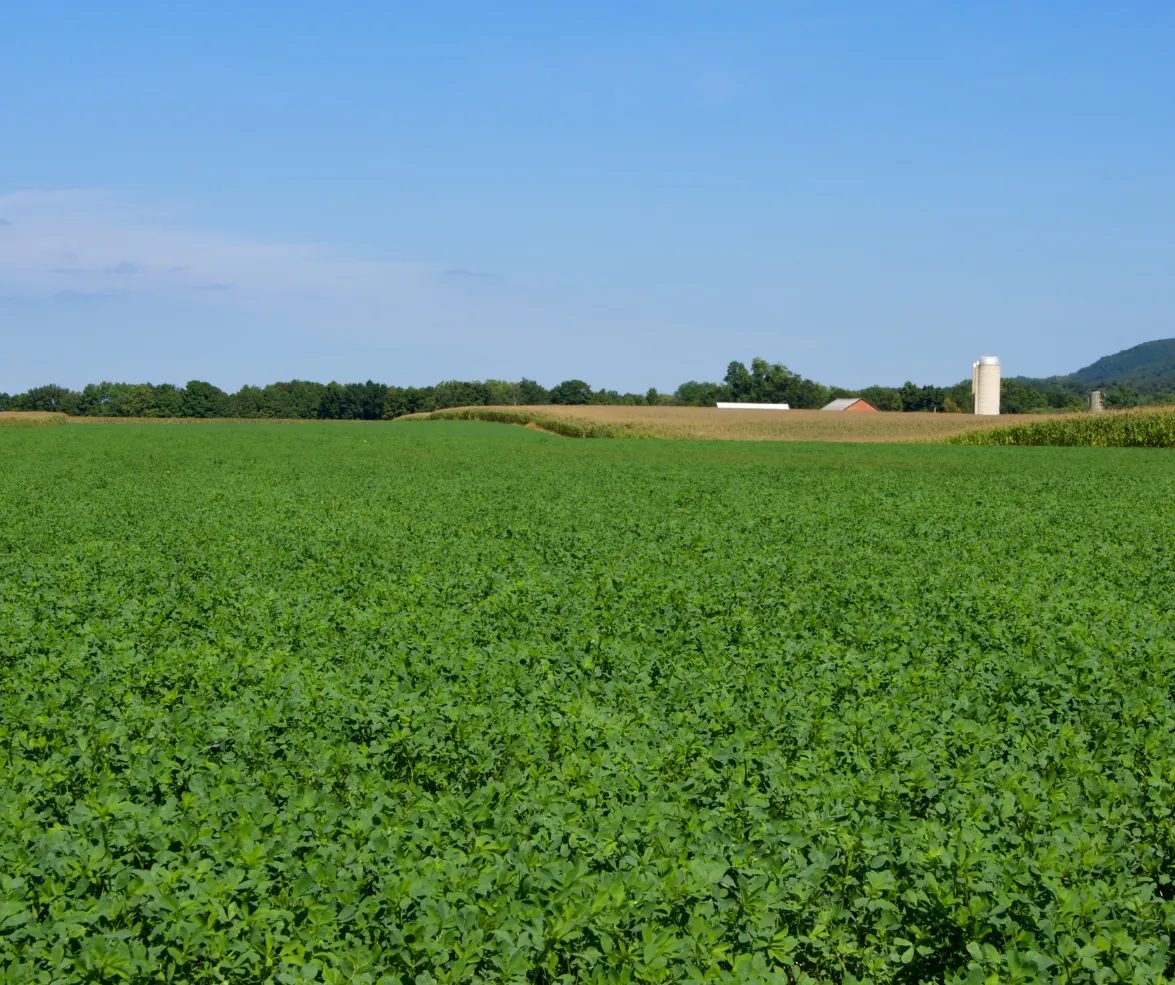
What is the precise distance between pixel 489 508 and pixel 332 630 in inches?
464

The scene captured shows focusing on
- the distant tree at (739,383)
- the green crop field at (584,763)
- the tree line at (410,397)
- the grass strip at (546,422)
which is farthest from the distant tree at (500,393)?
the green crop field at (584,763)

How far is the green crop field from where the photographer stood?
16.6ft

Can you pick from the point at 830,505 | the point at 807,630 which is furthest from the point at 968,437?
the point at 807,630

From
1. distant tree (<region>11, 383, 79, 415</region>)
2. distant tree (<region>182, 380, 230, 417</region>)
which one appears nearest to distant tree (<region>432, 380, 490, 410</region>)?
distant tree (<region>182, 380, 230, 417</region>)

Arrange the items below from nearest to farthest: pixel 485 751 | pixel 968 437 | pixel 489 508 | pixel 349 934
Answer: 1. pixel 349 934
2. pixel 485 751
3. pixel 489 508
4. pixel 968 437

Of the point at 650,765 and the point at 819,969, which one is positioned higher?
the point at 650,765

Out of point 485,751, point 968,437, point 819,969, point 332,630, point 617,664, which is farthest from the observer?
point 968,437

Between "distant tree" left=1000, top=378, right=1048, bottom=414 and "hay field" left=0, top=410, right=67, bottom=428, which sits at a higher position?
"distant tree" left=1000, top=378, right=1048, bottom=414

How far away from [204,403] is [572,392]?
56.1 meters

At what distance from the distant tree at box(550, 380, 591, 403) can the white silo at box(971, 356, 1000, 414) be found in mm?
74005

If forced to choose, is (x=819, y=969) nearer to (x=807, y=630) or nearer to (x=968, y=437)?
(x=807, y=630)

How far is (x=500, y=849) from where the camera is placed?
5.80m

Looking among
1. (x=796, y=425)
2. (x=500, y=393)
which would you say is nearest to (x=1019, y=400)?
(x=500, y=393)

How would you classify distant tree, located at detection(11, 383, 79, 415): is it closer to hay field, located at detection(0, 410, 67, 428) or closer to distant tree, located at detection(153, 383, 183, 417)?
distant tree, located at detection(153, 383, 183, 417)
